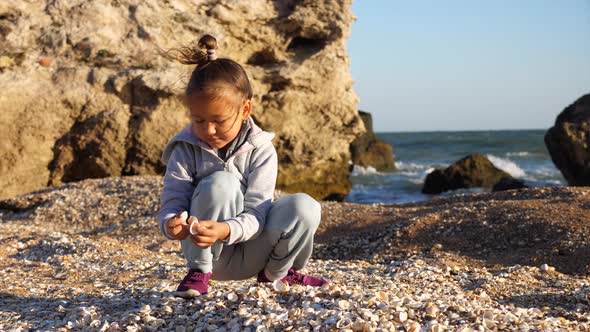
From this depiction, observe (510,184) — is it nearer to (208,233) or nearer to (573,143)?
(573,143)

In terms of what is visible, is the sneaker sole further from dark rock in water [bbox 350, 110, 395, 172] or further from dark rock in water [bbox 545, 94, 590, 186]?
dark rock in water [bbox 350, 110, 395, 172]

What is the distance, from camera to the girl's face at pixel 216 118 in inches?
130

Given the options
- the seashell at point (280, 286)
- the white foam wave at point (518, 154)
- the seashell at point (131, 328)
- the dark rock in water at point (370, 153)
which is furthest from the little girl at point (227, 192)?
the white foam wave at point (518, 154)

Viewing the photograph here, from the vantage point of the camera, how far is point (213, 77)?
331cm

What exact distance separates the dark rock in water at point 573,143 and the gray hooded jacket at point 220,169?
11152 millimetres

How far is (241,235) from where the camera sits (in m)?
3.28

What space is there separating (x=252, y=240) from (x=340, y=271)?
88.2 inches

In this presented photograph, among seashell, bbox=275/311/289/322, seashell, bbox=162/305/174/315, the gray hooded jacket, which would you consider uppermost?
the gray hooded jacket

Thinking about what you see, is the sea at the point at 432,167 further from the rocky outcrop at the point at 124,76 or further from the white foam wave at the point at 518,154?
the rocky outcrop at the point at 124,76

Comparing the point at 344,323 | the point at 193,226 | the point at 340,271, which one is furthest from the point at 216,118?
the point at 340,271

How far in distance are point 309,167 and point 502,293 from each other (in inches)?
424

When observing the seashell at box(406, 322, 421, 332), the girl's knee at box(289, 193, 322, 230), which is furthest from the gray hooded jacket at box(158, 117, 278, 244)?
the seashell at box(406, 322, 421, 332)

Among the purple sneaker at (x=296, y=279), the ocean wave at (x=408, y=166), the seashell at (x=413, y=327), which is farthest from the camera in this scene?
the ocean wave at (x=408, y=166)

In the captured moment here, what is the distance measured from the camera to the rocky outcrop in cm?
1237
